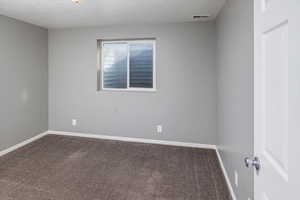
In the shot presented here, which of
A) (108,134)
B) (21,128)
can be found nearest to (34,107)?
(21,128)

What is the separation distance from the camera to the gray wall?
11.0 ft

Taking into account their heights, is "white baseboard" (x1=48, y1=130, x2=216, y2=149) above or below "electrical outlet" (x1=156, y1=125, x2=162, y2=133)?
below

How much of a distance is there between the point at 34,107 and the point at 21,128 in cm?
50

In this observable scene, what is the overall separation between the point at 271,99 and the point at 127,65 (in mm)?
3507

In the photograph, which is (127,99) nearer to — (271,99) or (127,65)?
(127,65)

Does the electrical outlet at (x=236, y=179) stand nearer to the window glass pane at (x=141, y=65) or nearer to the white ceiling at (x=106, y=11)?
the white ceiling at (x=106, y=11)

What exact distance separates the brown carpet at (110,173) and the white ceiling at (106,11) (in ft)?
7.77

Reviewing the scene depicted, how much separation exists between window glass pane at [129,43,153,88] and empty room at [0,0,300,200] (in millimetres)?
21

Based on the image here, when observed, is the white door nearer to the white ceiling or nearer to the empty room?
the empty room

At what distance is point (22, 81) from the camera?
3711mm

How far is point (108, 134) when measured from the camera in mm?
4188

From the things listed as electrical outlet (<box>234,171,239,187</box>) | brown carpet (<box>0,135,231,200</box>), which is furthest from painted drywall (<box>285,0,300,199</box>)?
brown carpet (<box>0,135,231,200</box>)

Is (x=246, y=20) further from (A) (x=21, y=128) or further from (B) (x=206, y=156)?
(A) (x=21, y=128)

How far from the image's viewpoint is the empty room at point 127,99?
2.21 m
